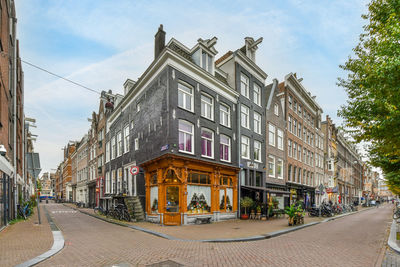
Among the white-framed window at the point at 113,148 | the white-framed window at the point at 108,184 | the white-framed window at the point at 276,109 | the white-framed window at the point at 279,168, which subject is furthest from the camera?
the white-framed window at the point at 108,184

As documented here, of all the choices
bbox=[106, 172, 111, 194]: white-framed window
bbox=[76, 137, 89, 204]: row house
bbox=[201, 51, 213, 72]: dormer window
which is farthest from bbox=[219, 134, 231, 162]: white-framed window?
bbox=[76, 137, 89, 204]: row house

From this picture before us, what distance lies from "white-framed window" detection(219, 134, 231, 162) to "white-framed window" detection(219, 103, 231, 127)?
1057 mm

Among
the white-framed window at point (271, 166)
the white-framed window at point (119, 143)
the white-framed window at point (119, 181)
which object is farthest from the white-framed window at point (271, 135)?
the white-framed window at point (119, 181)

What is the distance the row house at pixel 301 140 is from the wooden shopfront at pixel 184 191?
13.6m

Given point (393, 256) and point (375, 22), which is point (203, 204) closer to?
point (393, 256)

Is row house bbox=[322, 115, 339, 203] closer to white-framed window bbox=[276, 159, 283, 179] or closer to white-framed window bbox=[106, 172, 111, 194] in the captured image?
white-framed window bbox=[276, 159, 283, 179]

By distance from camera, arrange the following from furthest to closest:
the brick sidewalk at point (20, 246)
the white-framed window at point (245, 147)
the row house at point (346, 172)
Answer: the row house at point (346, 172) → the white-framed window at point (245, 147) → the brick sidewalk at point (20, 246)

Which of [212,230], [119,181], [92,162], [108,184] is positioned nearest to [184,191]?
[212,230]

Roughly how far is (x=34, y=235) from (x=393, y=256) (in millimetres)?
12797

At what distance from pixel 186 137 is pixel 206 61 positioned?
6.00 meters

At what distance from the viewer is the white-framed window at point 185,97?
1784 centimetres

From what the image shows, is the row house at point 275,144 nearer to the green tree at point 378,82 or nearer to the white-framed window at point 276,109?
the white-framed window at point 276,109

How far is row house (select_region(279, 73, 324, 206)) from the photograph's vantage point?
1238 inches

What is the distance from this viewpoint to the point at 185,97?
59.9ft
